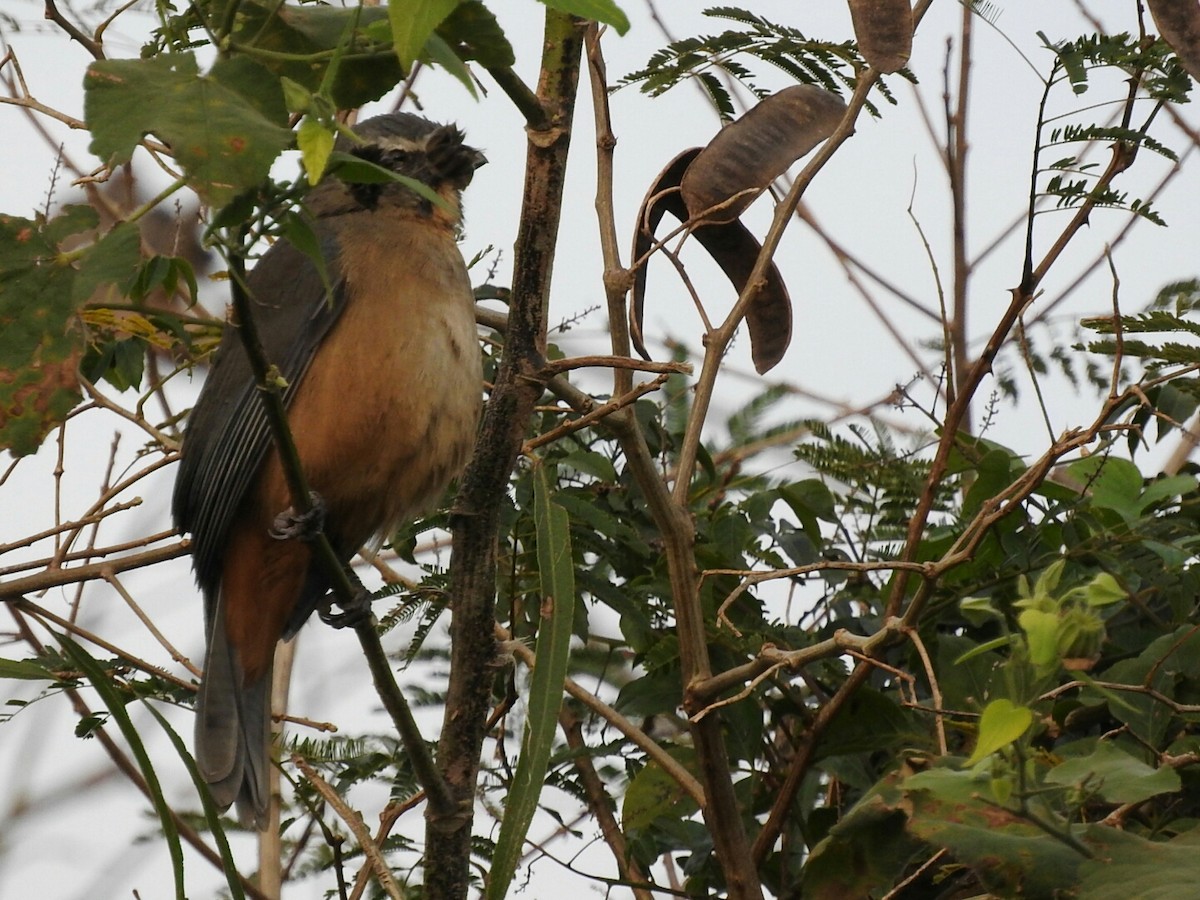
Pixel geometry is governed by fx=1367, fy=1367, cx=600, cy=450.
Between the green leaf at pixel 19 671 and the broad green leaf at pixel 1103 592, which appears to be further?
the green leaf at pixel 19 671

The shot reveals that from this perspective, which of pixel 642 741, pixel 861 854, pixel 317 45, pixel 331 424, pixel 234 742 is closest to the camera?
pixel 317 45

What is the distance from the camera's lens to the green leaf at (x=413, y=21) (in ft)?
4.07

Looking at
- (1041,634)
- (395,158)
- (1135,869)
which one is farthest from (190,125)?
(395,158)

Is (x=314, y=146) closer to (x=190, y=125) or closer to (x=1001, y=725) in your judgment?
(x=190, y=125)

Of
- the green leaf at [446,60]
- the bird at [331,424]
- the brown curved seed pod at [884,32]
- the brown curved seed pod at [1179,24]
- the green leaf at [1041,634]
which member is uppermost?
the bird at [331,424]

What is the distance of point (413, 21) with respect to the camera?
4.08ft

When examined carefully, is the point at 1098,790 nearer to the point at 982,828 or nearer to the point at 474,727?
the point at 982,828

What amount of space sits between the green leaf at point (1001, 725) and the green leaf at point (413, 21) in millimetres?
842

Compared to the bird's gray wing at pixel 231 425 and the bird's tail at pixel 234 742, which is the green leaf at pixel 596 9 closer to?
the bird's gray wing at pixel 231 425

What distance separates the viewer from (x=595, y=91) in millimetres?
2633

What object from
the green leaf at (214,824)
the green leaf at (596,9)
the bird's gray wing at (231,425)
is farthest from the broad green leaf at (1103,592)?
the bird's gray wing at (231,425)

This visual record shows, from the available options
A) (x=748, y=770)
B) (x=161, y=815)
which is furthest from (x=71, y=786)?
(x=748, y=770)

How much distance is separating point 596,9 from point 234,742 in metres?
2.28

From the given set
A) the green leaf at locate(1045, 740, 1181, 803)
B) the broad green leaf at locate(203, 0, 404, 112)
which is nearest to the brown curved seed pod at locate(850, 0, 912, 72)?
the broad green leaf at locate(203, 0, 404, 112)
